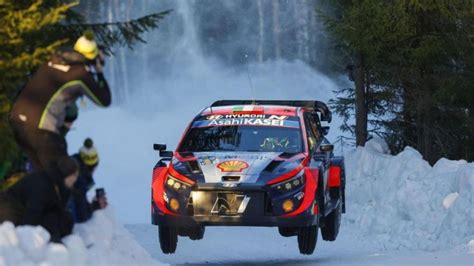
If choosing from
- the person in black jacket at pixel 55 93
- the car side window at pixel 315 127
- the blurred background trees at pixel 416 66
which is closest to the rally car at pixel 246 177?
the car side window at pixel 315 127

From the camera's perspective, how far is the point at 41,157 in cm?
954

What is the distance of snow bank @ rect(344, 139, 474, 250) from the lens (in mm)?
16297

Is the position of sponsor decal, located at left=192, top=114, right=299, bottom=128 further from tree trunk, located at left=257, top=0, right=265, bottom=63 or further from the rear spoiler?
tree trunk, located at left=257, top=0, right=265, bottom=63

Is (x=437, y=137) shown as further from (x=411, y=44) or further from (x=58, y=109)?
(x=58, y=109)

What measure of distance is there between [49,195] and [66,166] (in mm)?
248

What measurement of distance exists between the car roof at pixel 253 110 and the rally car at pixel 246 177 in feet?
0.04

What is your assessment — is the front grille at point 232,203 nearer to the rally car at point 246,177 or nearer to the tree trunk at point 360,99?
the rally car at point 246,177

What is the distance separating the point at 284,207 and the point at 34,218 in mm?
4240

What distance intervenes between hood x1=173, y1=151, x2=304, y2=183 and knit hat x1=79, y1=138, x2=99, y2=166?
320 centimetres

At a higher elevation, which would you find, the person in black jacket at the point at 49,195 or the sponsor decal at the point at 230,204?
the person in black jacket at the point at 49,195

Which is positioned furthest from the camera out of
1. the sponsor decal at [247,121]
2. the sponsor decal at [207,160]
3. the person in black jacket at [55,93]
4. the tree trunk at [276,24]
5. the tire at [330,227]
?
the tree trunk at [276,24]

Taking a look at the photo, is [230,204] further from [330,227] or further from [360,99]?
[360,99]

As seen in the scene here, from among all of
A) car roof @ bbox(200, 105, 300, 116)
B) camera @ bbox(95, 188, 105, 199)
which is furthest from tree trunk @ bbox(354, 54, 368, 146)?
camera @ bbox(95, 188, 105, 199)

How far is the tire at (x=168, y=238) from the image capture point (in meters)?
13.4
